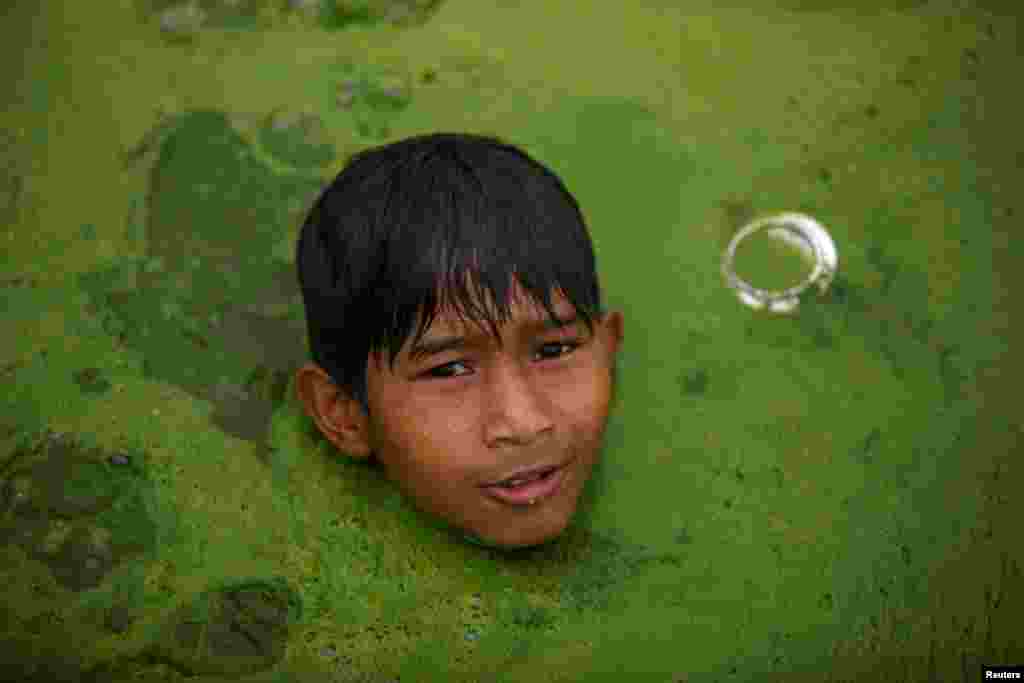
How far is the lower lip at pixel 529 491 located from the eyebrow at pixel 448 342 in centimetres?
23

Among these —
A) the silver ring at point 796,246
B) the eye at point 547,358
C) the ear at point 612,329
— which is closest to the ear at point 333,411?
the eye at point 547,358

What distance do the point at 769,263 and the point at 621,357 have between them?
14.5 inches

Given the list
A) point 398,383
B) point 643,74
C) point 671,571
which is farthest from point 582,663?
point 643,74

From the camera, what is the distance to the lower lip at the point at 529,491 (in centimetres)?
162

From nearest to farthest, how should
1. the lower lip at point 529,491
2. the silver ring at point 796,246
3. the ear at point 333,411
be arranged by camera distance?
1. the lower lip at point 529,491
2. the ear at point 333,411
3. the silver ring at point 796,246

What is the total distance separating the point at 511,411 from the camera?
1.54 metres

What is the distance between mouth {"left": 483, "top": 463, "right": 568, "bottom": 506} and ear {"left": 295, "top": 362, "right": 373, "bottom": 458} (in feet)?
0.81

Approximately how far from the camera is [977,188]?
2.16m

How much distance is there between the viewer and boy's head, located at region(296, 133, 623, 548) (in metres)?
1.54

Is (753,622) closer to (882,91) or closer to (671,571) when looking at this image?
(671,571)

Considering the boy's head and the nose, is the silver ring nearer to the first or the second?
the boy's head

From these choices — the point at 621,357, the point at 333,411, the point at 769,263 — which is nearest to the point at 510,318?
the point at 333,411

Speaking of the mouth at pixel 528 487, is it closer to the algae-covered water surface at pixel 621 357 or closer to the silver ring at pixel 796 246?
the algae-covered water surface at pixel 621 357

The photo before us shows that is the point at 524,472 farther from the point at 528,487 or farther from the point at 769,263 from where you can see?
the point at 769,263
